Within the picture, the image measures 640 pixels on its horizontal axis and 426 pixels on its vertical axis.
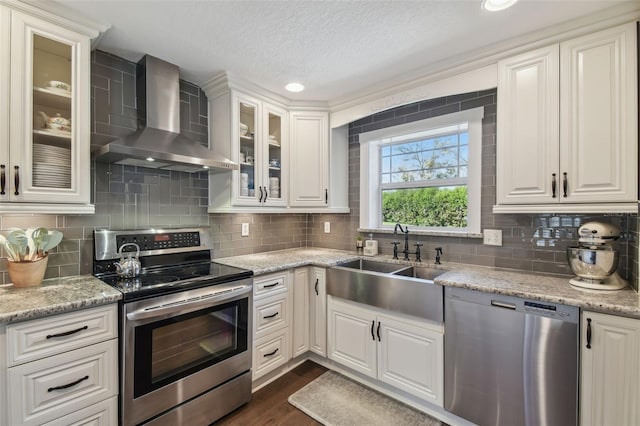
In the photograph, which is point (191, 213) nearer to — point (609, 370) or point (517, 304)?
point (517, 304)

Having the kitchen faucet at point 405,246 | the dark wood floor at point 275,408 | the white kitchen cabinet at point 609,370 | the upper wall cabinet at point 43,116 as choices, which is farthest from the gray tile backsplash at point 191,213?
the dark wood floor at point 275,408

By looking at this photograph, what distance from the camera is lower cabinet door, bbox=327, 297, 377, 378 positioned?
7.39 feet

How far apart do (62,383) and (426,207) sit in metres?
2.76

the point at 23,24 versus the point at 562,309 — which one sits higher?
the point at 23,24

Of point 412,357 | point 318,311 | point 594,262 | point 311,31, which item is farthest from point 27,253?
point 594,262

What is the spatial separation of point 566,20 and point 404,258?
1932 millimetres

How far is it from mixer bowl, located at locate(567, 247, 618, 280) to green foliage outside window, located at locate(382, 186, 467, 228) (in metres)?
0.88

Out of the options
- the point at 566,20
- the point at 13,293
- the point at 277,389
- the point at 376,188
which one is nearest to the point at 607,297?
the point at 566,20

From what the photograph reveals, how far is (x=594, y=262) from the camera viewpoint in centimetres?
165

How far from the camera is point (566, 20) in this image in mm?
1714

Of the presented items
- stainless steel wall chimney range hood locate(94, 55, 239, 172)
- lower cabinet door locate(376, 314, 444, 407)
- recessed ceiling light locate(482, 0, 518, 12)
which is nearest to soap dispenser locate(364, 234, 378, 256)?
lower cabinet door locate(376, 314, 444, 407)

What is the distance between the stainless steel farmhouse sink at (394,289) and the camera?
1.94 meters

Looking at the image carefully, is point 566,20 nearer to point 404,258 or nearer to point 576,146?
point 576,146

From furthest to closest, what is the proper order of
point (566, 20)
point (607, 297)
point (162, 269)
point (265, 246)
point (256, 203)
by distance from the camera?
point (265, 246) < point (256, 203) < point (162, 269) < point (566, 20) < point (607, 297)
